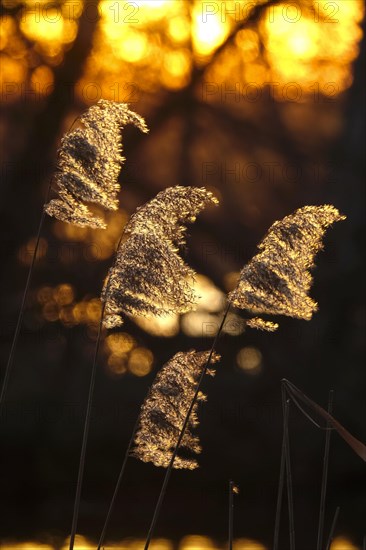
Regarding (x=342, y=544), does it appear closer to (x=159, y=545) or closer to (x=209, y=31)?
(x=159, y=545)

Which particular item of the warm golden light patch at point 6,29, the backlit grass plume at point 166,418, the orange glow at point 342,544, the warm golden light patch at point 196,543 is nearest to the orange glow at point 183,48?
the warm golden light patch at point 6,29

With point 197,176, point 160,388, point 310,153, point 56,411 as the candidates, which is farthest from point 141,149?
point 160,388

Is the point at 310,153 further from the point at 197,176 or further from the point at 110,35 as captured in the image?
the point at 110,35

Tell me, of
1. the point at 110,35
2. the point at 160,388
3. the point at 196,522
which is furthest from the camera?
the point at 110,35

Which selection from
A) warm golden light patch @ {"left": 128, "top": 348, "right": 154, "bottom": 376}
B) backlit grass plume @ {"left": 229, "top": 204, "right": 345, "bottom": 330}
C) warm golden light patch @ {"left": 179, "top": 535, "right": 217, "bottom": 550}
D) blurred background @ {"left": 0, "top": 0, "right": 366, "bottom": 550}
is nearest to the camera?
backlit grass plume @ {"left": 229, "top": 204, "right": 345, "bottom": 330}

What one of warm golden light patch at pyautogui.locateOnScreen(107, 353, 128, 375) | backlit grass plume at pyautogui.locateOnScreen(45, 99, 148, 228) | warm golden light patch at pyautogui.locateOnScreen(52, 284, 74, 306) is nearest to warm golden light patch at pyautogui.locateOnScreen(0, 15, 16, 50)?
warm golden light patch at pyautogui.locateOnScreen(52, 284, 74, 306)

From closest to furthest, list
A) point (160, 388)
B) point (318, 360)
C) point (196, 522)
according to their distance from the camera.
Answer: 1. point (160, 388)
2. point (196, 522)
3. point (318, 360)

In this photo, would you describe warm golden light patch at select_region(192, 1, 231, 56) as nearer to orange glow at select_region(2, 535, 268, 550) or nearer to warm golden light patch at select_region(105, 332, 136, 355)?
warm golden light patch at select_region(105, 332, 136, 355)
